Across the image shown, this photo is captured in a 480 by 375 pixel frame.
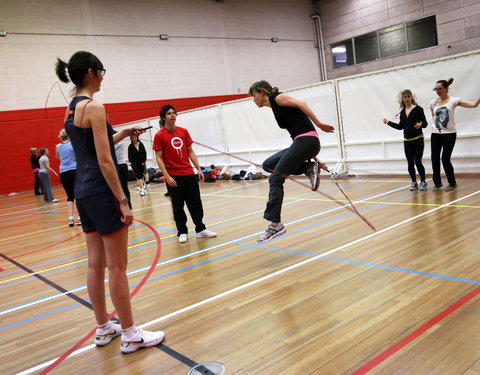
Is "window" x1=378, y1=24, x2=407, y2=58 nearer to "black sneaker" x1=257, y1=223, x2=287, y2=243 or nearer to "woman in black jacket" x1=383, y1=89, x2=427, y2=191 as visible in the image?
"woman in black jacket" x1=383, y1=89, x2=427, y2=191

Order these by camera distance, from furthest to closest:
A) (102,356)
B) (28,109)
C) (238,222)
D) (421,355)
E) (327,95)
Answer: (28,109) → (327,95) → (238,222) → (102,356) → (421,355)

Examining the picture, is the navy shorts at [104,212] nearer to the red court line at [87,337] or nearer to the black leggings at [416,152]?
the red court line at [87,337]

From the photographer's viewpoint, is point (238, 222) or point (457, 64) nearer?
point (238, 222)

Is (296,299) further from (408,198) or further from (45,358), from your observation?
(408,198)

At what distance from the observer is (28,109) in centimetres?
1542

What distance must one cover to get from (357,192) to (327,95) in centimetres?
315

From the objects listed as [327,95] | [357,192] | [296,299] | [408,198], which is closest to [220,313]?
[296,299]

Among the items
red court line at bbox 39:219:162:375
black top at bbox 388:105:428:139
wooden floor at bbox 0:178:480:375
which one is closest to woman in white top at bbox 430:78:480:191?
black top at bbox 388:105:428:139

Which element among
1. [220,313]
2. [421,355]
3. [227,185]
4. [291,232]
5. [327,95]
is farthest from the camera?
[227,185]

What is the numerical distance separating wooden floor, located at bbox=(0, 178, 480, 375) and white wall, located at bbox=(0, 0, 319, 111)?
460 inches

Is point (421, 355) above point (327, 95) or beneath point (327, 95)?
beneath

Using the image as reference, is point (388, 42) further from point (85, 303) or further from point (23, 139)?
point (85, 303)

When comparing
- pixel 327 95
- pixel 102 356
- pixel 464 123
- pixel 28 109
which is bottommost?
pixel 102 356

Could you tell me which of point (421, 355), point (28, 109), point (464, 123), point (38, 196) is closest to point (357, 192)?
point (464, 123)
